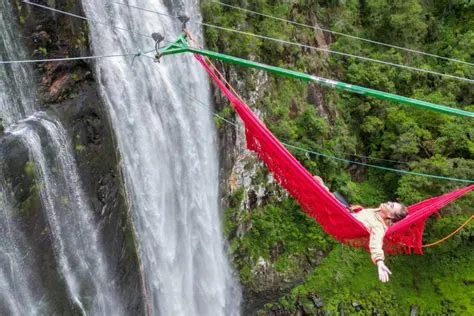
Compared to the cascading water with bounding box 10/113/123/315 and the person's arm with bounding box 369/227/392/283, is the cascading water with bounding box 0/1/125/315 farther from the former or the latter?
the person's arm with bounding box 369/227/392/283

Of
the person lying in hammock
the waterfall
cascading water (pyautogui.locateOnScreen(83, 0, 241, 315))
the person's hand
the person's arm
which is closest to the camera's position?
the person's hand

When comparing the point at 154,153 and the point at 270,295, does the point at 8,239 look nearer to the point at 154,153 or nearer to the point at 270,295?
the point at 154,153

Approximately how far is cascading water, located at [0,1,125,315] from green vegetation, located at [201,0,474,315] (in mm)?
3495

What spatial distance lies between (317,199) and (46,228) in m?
3.70

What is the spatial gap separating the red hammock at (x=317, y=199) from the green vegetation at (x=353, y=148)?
532cm

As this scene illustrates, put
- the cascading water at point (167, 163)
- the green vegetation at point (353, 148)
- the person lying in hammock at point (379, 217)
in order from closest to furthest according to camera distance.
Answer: the person lying in hammock at point (379, 217)
the cascading water at point (167, 163)
the green vegetation at point (353, 148)

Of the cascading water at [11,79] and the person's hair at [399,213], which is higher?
the cascading water at [11,79]

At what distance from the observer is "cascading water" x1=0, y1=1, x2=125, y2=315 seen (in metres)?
6.21

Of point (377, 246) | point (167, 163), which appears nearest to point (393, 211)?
point (377, 246)

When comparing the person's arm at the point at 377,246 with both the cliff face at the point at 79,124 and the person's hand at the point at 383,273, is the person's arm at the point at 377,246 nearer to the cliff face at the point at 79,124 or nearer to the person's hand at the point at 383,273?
the person's hand at the point at 383,273

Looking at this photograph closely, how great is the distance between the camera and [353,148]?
11.9 m

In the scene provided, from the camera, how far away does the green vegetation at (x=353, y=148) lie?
10.4m

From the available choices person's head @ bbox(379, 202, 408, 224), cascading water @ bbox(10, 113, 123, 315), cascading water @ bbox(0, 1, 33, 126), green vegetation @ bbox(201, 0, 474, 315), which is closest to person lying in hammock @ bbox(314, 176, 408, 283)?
person's head @ bbox(379, 202, 408, 224)

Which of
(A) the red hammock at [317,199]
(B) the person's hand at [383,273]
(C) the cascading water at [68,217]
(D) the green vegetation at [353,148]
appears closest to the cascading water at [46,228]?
(C) the cascading water at [68,217]
